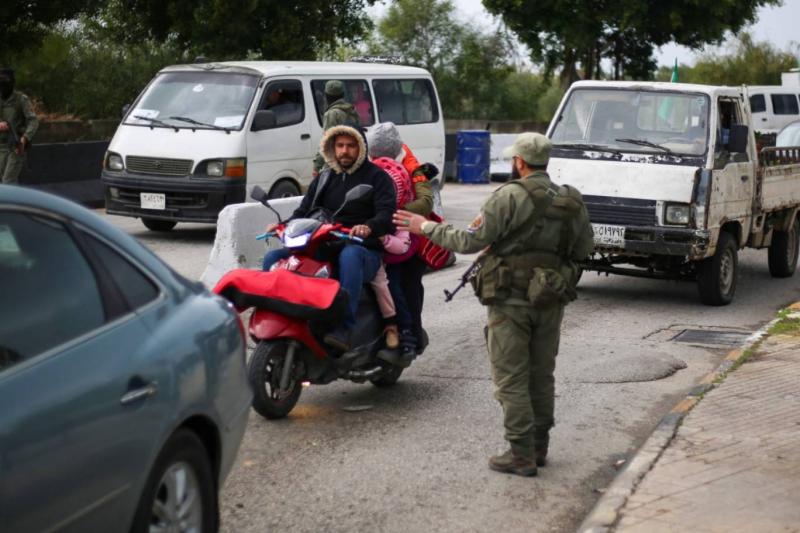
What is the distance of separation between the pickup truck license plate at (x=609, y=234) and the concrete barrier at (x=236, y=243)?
2.79 meters

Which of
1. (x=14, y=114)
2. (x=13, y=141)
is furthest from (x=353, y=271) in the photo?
(x=14, y=114)

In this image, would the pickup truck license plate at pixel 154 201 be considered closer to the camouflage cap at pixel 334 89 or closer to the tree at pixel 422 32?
the camouflage cap at pixel 334 89

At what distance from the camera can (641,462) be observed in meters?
7.12

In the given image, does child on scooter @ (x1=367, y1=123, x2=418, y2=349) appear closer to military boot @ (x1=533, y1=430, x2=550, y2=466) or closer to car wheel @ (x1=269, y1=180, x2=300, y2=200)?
military boot @ (x1=533, y1=430, x2=550, y2=466)

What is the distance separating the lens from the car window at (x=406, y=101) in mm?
18938

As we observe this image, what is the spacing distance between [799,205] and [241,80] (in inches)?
267

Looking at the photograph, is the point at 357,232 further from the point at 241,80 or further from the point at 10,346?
the point at 241,80

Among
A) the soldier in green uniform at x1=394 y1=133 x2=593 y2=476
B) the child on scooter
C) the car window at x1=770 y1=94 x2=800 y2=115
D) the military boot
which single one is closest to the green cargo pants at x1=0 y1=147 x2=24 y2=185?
the child on scooter

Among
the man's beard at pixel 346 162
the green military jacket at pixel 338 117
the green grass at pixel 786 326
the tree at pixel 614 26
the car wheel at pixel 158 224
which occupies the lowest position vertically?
the green grass at pixel 786 326

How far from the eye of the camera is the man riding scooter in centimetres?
798

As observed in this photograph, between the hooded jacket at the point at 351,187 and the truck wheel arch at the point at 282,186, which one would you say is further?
the truck wheel arch at the point at 282,186

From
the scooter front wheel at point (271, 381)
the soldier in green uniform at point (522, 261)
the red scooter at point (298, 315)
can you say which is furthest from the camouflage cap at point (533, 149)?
the scooter front wheel at point (271, 381)

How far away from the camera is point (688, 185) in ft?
41.0

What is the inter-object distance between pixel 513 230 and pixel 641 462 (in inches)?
55.8
